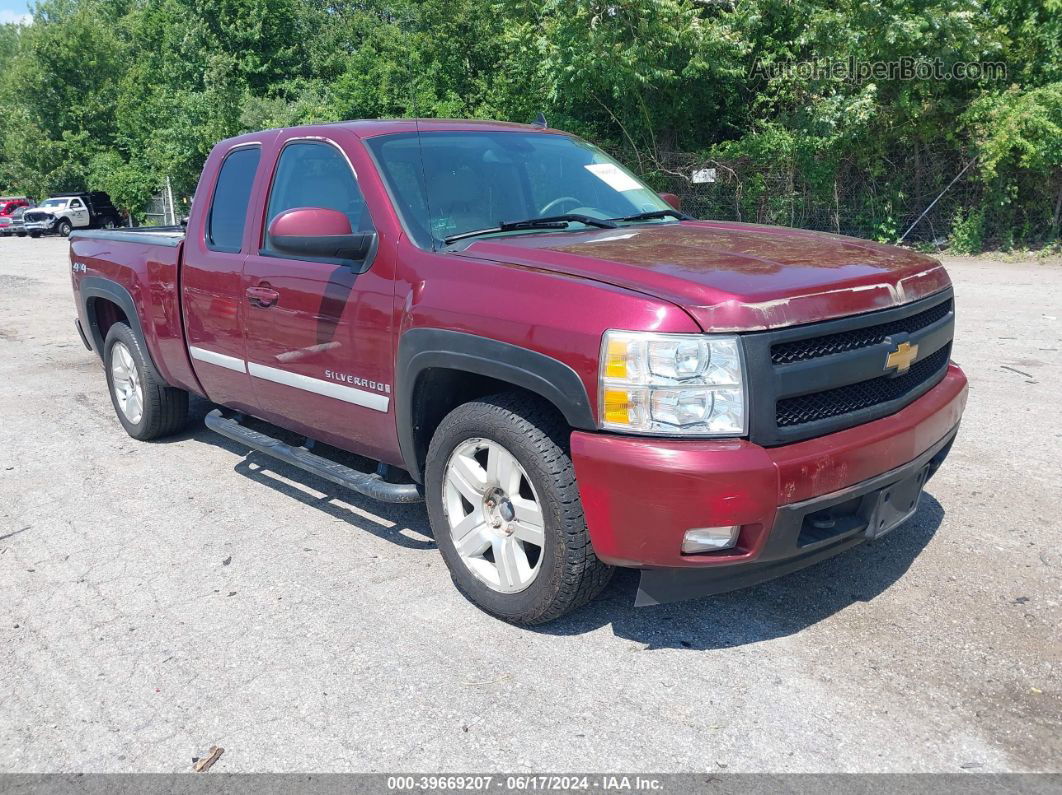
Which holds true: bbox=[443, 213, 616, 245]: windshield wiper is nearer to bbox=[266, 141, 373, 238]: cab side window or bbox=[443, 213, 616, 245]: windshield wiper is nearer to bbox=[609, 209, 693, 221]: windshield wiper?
bbox=[609, 209, 693, 221]: windshield wiper

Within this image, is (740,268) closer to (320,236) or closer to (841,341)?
(841,341)

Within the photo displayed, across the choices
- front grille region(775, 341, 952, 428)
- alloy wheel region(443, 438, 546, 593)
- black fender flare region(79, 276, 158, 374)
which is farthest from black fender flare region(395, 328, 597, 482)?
black fender flare region(79, 276, 158, 374)

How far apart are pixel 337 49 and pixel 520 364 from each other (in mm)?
38553

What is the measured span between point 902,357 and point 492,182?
194 centimetres

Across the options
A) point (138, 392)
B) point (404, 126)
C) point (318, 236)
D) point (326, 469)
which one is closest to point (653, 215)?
point (404, 126)

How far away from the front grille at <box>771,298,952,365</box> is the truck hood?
77mm

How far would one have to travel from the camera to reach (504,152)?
433 centimetres

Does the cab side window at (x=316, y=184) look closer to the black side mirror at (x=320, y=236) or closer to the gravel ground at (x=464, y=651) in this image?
the black side mirror at (x=320, y=236)

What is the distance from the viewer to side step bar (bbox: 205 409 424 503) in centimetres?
388

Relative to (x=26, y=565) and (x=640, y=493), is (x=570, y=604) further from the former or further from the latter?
(x=26, y=565)

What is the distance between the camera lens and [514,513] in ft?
10.9

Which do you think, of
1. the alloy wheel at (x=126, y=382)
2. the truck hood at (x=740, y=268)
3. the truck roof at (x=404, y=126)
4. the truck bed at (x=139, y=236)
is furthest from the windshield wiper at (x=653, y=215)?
the alloy wheel at (x=126, y=382)

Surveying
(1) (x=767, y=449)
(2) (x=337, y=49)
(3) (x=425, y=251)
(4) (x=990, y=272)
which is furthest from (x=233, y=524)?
(2) (x=337, y=49)

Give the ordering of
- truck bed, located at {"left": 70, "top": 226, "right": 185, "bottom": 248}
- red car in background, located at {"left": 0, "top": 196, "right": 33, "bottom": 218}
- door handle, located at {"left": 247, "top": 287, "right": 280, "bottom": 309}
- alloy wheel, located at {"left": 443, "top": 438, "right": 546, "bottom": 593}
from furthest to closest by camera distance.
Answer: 1. red car in background, located at {"left": 0, "top": 196, "right": 33, "bottom": 218}
2. truck bed, located at {"left": 70, "top": 226, "right": 185, "bottom": 248}
3. door handle, located at {"left": 247, "top": 287, "right": 280, "bottom": 309}
4. alloy wheel, located at {"left": 443, "top": 438, "right": 546, "bottom": 593}
